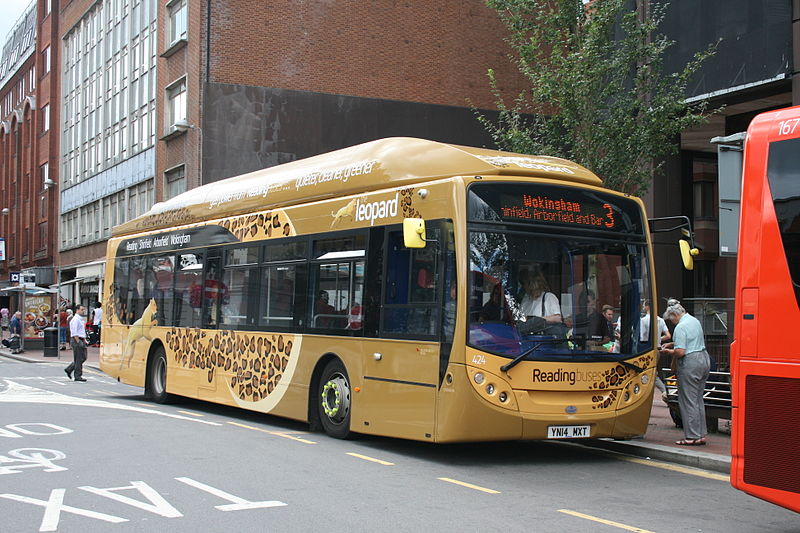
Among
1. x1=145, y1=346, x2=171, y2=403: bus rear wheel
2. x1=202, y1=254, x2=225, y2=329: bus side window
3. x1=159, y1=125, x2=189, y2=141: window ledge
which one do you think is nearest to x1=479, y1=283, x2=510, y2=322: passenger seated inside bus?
x1=202, y1=254, x2=225, y2=329: bus side window

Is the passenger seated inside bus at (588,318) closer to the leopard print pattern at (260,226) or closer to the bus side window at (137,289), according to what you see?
the leopard print pattern at (260,226)

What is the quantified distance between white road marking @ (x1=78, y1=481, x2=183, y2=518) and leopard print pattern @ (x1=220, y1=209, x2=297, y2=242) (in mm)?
5117

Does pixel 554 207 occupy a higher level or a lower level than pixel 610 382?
higher

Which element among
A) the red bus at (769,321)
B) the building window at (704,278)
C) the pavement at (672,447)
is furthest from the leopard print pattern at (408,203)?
the building window at (704,278)

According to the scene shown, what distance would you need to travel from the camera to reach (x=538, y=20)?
56.2 feet

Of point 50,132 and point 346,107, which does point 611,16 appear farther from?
point 50,132

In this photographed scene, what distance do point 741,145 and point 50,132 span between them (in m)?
56.5

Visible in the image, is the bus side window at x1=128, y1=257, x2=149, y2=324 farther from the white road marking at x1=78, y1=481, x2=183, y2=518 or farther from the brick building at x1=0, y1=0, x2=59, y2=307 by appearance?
the brick building at x1=0, y1=0, x2=59, y2=307

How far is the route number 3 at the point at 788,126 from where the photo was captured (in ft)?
21.5

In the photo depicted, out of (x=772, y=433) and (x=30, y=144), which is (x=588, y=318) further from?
(x=30, y=144)

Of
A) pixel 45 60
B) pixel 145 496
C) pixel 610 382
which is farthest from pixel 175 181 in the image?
pixel 145 496

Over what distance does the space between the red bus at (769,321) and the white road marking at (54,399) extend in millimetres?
8897

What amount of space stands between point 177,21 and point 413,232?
1230 inches

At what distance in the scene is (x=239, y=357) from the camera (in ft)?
46.0
